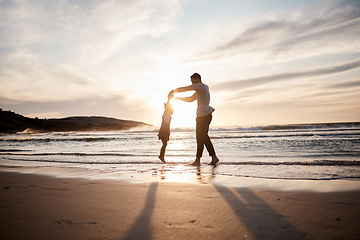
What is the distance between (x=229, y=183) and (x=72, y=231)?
2356mm

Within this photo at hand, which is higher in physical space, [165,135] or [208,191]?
[165,135]

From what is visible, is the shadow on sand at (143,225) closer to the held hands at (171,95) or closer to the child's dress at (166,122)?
the held hands at (171,95)

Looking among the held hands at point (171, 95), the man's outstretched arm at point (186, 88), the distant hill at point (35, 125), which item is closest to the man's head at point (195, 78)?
the man's outstretched arm at point (186, 88)

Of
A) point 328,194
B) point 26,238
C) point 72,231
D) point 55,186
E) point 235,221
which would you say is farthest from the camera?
point 55,186

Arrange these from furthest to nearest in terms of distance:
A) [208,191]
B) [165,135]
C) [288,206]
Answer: [165,135] < [208,191] < [288,206]

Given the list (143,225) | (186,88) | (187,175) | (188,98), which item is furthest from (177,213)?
(188,98)

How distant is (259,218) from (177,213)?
704 millimetres

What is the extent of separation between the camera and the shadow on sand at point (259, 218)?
171 centimetres

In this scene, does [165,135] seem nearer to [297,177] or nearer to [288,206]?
[297,177]

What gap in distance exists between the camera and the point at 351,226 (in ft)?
5.97

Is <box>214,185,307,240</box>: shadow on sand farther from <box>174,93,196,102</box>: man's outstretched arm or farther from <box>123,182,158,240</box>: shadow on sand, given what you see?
<box>174,93,196,102</box>: man's outstretched arm

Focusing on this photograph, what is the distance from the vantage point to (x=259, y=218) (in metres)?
2.04

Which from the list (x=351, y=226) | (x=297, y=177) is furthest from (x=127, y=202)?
(x=297, y=177)

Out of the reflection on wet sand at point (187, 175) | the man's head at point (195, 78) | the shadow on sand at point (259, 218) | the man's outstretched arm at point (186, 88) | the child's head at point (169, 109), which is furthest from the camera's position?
the child's head at point (169, 109)
